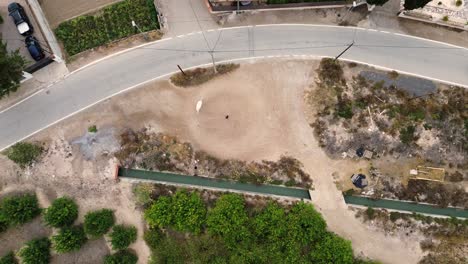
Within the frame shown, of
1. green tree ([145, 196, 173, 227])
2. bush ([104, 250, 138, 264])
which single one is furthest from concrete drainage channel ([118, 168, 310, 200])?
bush ([104, 250, 138, 264])

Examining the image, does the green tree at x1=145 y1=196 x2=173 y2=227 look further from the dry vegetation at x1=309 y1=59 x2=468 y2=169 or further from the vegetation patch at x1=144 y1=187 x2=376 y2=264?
the dry vegetation at x1=309 y1=59 x2=468 y2=169

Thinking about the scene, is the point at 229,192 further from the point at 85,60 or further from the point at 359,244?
the point at 85,60

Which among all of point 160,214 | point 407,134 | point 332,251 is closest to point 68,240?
point 160,214

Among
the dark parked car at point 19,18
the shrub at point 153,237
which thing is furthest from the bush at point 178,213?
the dark parked car at point 19,18

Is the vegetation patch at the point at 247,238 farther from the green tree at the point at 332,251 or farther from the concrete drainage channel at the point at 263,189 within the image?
the concrete drainage channel at the point at 263,189

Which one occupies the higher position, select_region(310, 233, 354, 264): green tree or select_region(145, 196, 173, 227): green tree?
select_region(145, 196, 173, 227): green tree

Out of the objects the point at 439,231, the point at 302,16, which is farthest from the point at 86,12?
the point at 439,231

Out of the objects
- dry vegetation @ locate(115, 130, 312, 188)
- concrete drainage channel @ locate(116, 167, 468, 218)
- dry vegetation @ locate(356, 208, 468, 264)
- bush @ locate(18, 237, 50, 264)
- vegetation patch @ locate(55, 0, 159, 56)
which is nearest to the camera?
bush @ locate(18, 237, 50, 264)
